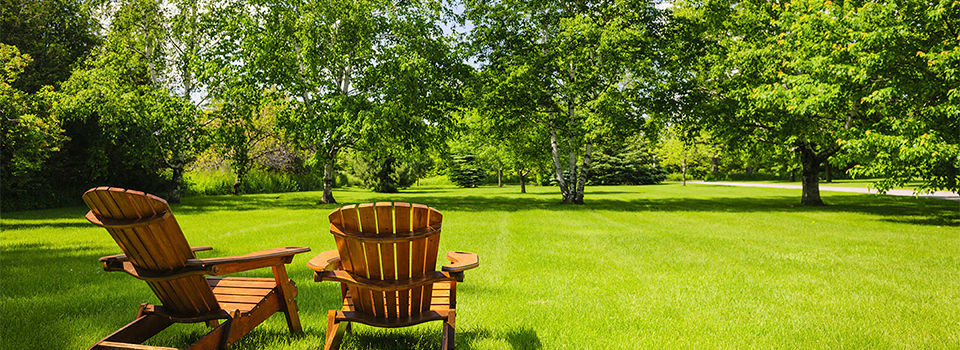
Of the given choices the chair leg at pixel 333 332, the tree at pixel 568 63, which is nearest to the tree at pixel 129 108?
the tree at pixel 568 63

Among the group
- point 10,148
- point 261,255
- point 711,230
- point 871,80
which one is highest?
point 871,80

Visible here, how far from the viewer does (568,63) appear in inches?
715

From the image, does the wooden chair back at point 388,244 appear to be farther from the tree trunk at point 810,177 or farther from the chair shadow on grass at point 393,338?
the tree trunk at point 810,177

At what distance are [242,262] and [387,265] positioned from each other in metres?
0.95

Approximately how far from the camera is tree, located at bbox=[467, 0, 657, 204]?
54.1 ft

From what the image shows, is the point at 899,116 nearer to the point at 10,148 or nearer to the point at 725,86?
the point at 725,86

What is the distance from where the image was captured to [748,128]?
57.6 feet

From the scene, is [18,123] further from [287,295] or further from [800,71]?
[800,71]

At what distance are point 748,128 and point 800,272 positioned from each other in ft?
44.1

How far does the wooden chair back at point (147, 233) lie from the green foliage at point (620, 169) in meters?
41.4

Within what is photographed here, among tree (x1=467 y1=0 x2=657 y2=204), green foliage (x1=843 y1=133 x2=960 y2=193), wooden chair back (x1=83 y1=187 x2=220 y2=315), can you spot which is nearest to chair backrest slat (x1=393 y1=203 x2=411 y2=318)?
wooden chair back (x1=83 y1=187 x2=220 y2=315)

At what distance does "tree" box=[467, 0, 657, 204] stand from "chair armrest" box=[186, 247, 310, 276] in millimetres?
14201

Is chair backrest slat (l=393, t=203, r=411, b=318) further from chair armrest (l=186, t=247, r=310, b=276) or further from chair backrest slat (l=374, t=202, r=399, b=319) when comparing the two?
chair armrest (l=186, t=247, r=310, b=276)

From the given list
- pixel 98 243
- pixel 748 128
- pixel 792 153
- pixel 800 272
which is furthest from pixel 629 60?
pixel 98 243
